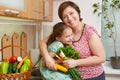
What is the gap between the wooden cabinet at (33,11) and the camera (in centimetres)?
124

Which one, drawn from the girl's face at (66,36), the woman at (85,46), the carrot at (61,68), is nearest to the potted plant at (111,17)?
the woman at (85,46)

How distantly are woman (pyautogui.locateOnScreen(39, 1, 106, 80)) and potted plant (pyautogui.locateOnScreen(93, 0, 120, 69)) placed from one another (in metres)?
0.70

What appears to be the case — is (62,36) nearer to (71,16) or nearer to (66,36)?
Result: (66,36)

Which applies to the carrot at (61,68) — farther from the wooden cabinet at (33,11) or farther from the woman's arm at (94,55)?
the wooden cabinet at (33,11)

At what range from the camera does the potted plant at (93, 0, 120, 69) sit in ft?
7.13

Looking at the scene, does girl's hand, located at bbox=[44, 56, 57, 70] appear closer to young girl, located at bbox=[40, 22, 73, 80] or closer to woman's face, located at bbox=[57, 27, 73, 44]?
young girl, located at bbox=[40, 22, 73, 80]

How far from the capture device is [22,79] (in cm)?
128

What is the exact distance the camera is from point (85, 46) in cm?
150

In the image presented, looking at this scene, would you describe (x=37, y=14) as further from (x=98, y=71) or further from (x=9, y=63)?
(x=98, y=71)

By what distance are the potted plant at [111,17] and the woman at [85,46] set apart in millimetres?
698

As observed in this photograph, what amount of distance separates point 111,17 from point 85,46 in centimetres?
100

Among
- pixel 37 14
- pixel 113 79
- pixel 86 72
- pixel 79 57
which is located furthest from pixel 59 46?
pixel 113 79

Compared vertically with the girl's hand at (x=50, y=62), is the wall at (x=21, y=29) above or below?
above

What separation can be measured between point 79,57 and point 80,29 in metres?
0.24
